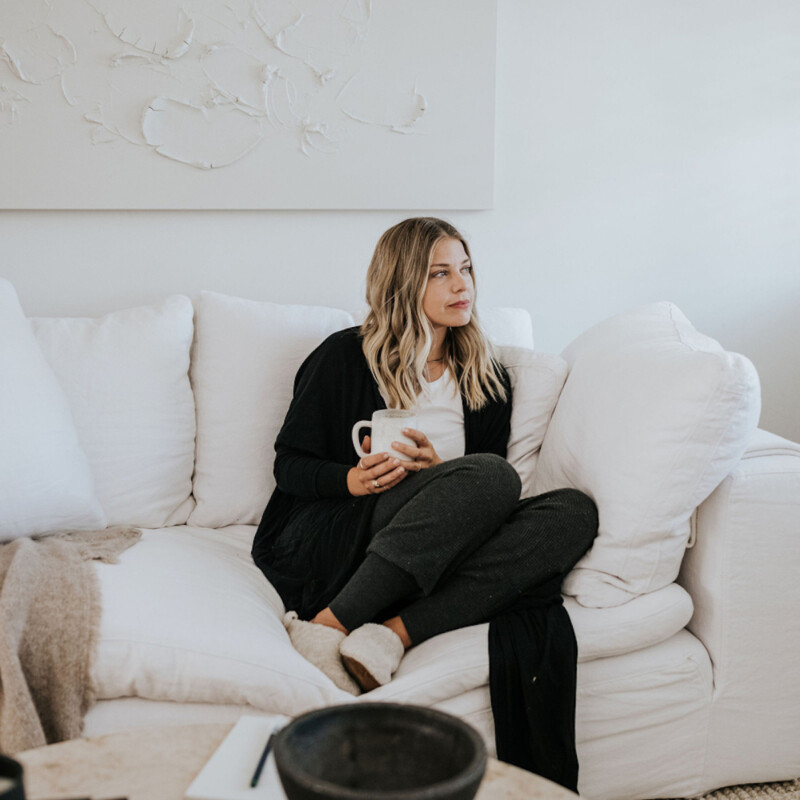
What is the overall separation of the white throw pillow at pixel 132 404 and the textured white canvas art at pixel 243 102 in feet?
1.39

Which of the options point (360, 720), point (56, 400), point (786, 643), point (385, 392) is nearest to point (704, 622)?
point (786, 643)

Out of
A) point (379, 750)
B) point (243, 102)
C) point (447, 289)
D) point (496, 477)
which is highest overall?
point (243, 102)

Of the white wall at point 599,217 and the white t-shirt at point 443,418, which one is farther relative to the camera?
the white wall at point 599,217

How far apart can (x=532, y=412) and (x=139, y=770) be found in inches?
51.6

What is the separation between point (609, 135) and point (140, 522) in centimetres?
164

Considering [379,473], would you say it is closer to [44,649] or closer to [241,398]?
[241,398]

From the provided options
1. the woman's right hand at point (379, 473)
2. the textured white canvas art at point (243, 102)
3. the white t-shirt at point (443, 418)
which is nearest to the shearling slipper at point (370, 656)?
the woman's right hand at point (379, 473)

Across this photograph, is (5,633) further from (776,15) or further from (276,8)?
(776,15)

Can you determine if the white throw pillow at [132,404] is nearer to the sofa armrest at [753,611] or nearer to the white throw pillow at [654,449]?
the white throw pillow at [654,449]

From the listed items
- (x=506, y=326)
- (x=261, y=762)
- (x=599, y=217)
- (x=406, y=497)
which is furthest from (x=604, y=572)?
(x=599, y=217)

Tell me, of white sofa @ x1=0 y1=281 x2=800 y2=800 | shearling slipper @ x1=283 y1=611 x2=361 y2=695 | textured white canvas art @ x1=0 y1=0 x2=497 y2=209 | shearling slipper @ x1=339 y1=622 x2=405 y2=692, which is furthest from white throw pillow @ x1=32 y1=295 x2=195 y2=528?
shearling slipper @ x1=339 y1=622 x2=405 y2=692

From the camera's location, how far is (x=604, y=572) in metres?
1.51

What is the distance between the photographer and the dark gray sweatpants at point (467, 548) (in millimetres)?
1479

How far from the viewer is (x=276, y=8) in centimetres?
217
